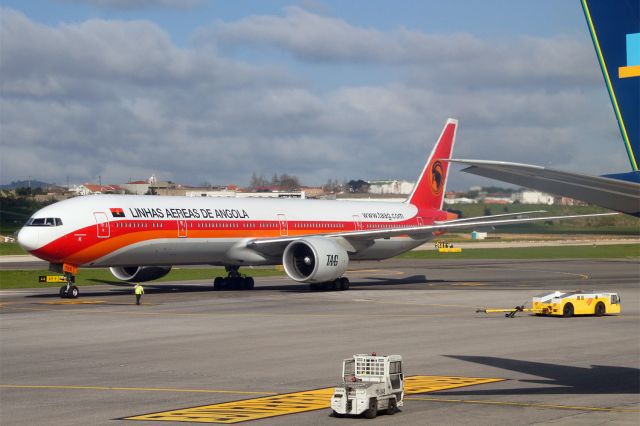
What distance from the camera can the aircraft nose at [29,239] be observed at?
4222 centimetres

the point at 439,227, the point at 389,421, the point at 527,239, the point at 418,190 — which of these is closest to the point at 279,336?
the point at 389,421

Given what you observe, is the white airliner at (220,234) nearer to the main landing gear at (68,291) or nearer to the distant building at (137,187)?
the main landing gear at (68,291)

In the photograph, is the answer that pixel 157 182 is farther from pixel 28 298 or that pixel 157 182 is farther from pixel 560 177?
pixel 560 177

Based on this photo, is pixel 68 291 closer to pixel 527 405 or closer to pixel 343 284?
pixel 343 284

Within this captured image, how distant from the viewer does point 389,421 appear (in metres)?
16.5

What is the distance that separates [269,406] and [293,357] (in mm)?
7084

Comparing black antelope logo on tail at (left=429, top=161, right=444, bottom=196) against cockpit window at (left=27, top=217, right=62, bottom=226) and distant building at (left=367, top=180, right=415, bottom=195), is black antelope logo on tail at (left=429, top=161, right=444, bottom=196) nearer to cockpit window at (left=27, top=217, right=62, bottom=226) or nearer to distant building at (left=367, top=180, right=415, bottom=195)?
cockpit window at (left=27, top=217, right=62, bottom=226)

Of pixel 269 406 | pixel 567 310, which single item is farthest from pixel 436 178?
pixel 269 406

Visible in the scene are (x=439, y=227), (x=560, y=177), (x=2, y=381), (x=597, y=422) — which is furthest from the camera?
(x=439, y=227)

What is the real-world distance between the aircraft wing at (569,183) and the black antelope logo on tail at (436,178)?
158ft

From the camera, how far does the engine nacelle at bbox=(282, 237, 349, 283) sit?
46.7 meters

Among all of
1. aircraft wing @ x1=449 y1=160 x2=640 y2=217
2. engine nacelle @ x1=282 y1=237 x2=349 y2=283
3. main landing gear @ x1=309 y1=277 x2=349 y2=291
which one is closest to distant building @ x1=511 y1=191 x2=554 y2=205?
main landing gear @ x1=309 y1=277 x2=349 y2=291

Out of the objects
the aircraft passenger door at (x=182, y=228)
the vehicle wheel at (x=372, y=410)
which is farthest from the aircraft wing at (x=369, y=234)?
the vehicle wheel at (x=372, y=410)

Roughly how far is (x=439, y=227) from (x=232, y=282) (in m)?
12.0
